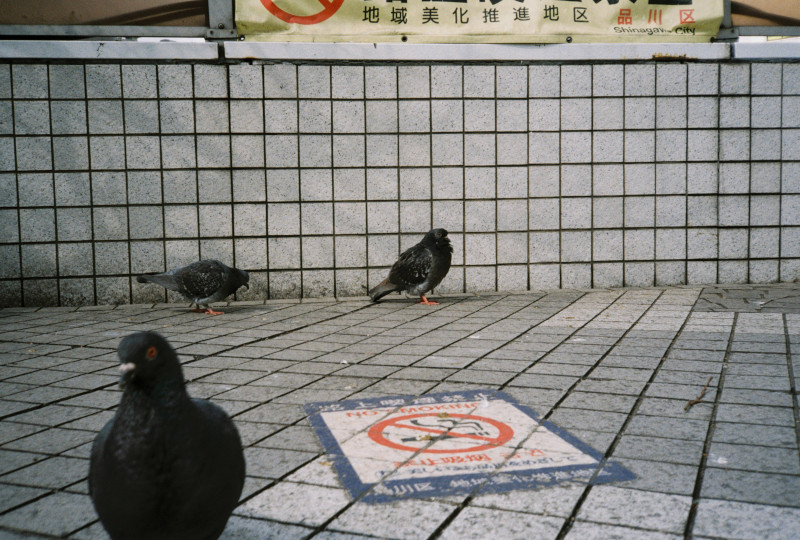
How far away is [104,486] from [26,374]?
2700mm

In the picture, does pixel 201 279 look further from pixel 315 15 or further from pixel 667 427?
pixel 667 427

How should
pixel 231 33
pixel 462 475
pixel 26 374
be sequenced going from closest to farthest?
pixel 462 475 → pixel 26 374 → pixel 231 33

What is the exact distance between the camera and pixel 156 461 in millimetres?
1788

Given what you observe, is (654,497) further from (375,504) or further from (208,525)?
(208,525)

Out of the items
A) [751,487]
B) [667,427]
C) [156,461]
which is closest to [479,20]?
[667,427]

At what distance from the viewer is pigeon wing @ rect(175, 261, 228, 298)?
5938mm

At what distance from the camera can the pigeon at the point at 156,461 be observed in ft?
5.85

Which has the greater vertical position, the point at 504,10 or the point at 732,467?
the point at 504,10

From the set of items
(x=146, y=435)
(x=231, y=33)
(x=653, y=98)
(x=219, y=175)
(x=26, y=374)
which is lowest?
(x=26, y=374)

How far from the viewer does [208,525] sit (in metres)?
1.87

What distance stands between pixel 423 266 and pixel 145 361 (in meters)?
4.51

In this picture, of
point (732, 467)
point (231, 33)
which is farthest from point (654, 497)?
point (231, 33)

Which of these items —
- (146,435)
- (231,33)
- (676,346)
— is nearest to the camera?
A: (146,435)

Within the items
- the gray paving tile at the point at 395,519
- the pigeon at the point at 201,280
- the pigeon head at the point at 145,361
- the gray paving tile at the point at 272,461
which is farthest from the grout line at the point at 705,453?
the pigeon at the point at 201,280
